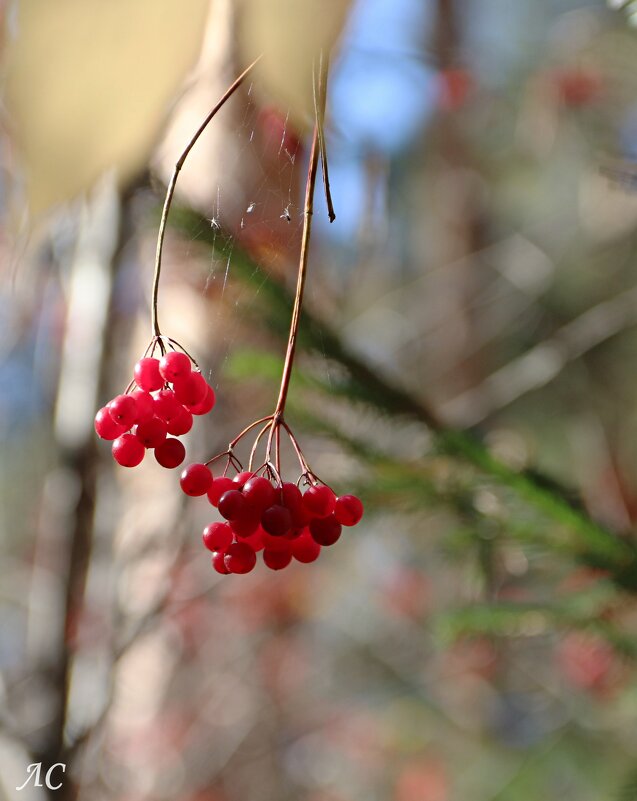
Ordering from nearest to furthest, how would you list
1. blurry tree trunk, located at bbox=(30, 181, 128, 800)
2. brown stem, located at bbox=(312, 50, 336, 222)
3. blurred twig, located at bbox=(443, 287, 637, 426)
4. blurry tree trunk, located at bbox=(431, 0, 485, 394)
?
1. brown stem, located at bbox=(312, 50, 336, 222)
2. blurry tree trunk, located at bbox=(30, 181, 128, 800)
3. blurred twig, located at bbox=(443, 287, 637, 426)
4. blurry tree trunk, located at bbox=(431, 0, 485, 394)

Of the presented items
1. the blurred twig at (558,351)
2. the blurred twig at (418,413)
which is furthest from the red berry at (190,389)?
the blurred twig at (558,351)

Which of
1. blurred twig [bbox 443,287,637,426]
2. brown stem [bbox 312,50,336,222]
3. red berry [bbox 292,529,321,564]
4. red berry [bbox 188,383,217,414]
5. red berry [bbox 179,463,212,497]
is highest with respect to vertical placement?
brown stem [bbox 312,50,336,222]

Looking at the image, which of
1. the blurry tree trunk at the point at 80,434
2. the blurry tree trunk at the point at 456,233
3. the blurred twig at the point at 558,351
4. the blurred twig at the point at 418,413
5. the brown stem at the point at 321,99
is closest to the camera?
the brown stem at the point at 321,99

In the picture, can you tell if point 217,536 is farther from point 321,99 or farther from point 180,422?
point 321,99

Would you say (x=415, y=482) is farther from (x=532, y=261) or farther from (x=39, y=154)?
(x=532, y=261)

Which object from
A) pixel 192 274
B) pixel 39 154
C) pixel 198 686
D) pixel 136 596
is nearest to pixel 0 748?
pixel 136 596

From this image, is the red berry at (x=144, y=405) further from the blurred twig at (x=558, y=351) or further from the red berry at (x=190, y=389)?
the blurred twig at (x=558, y=351)

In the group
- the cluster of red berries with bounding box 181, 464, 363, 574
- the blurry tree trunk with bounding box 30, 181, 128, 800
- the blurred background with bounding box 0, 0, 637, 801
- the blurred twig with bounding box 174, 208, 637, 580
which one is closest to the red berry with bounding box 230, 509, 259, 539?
the cluster of red berries with bounding box 181, 464, 363, 574

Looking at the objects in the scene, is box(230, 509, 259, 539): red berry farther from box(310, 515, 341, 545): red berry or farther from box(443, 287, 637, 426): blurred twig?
box(443, 287, 637, 426): blurred twig
